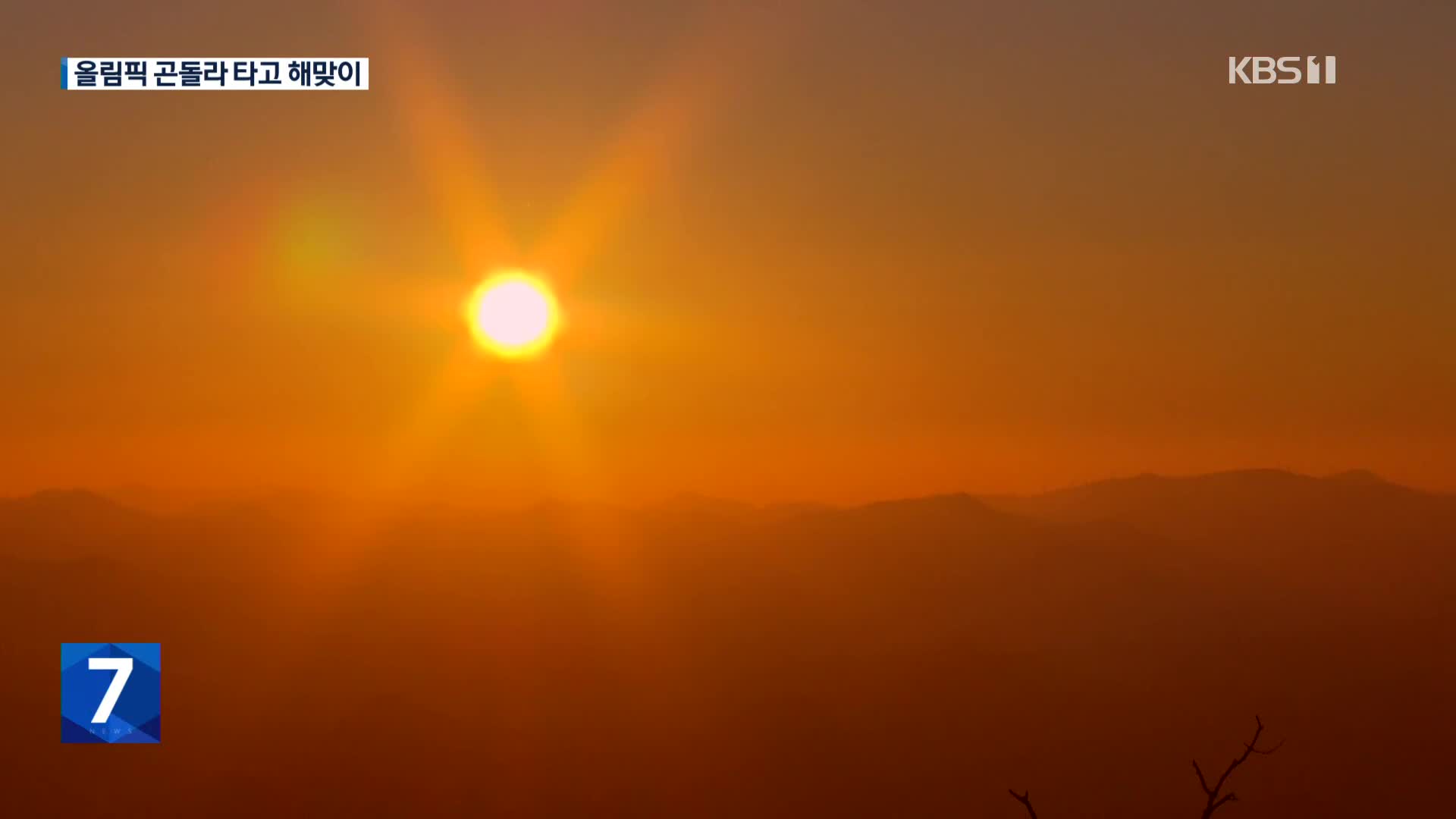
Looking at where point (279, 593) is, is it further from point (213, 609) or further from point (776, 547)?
point (776, 547)

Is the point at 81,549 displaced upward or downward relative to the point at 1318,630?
upward

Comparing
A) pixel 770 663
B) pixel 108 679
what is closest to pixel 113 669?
pixel 108 679

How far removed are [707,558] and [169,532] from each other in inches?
663

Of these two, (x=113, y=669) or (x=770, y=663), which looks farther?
(x=770, y=663)

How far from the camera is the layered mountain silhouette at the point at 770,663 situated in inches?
1438

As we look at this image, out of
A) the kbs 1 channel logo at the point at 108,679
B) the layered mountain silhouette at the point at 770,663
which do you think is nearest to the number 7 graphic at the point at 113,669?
the kbs 1 channel logo at the point at 108,679

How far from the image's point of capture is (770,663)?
3988 centimetres

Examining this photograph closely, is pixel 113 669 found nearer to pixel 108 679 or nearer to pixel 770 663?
pixel 108 679

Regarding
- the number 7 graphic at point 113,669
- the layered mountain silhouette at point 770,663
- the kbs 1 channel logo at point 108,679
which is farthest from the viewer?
the layered mountain silhouette at point 770,663

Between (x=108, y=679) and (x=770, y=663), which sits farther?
(x=770, y=663)

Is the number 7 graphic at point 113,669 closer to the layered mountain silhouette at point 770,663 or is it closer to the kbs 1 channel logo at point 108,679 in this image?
the kbs 1 channel logo at point 108,679

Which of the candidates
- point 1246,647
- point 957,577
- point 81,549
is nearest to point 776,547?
point 957,577

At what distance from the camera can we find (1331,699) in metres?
36.8

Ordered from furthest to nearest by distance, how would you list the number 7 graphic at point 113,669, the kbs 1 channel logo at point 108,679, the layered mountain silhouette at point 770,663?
the layered mountain silhouette at point 770,663
the number 7 graphic at point 113,669
the kbs 1 channel logo at point 108,679
